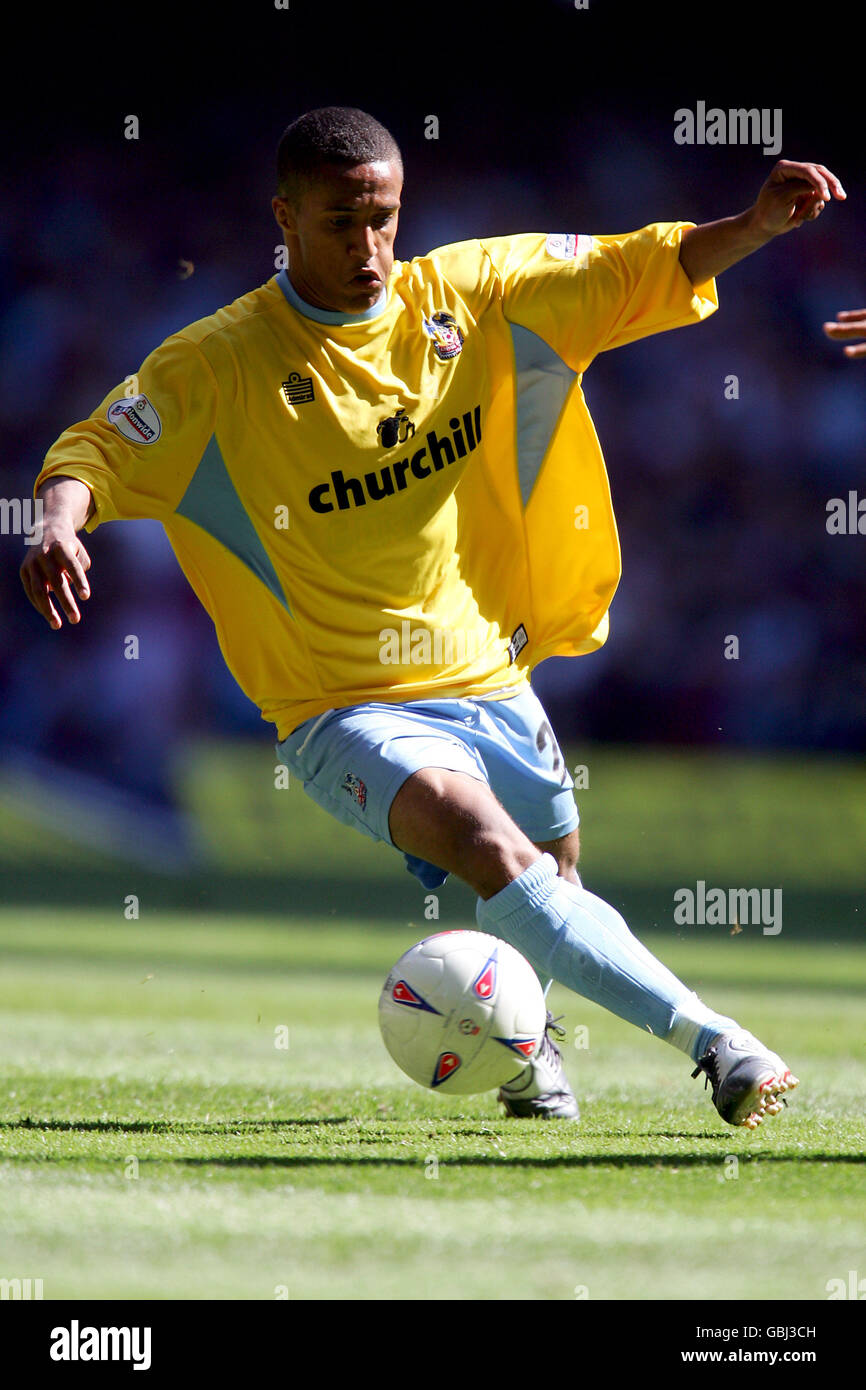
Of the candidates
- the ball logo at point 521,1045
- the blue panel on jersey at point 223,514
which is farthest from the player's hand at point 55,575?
the ball logo at point 521,1045

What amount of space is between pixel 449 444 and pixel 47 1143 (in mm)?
1963

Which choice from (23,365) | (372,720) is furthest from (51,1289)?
(23,365)

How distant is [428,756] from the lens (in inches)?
147

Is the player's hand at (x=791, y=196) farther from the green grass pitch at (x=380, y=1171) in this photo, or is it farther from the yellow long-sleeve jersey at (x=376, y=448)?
the green grass pitch at (x=380, y=1171)

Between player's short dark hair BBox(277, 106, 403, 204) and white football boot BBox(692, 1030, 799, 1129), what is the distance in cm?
222

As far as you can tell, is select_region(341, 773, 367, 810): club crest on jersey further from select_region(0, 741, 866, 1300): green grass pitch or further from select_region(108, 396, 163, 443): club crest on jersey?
select_region(108, 396, 163, 443): club crest on jersey

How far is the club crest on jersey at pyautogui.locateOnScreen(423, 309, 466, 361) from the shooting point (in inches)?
165

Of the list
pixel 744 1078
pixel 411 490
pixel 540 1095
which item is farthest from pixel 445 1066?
pixel 411 490

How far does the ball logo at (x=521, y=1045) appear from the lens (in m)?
3.47

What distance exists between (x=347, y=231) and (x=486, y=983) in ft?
6.00

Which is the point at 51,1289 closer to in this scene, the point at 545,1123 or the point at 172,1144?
the point at 172,1144

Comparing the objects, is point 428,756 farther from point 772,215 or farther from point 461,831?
point 772,215

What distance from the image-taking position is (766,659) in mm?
12156

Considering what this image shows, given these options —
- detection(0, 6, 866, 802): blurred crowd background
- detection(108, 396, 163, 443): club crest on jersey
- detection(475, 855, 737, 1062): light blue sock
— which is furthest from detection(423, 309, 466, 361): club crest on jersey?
detection(0, 6, 866, 802): blurred crowd background
